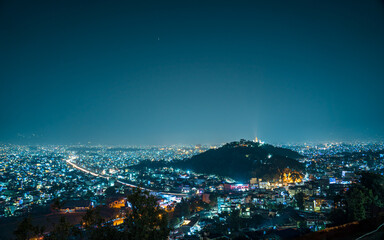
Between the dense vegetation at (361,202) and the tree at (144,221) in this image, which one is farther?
the dense vegetation at (361,202)

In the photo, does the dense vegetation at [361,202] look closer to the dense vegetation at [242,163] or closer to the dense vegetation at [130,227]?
the dense vegetation at [130,227]

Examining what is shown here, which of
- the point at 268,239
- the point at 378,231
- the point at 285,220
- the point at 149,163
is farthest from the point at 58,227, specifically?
the point at 149,163

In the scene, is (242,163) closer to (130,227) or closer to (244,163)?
(244,163)

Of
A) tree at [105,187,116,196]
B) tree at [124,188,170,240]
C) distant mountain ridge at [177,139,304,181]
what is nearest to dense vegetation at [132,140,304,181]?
distant mountain ridge at [177,139,304,181]

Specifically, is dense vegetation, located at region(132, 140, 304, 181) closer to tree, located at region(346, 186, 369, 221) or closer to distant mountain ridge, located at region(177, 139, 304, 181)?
distant mountain ridge, located at region(177, 139, 304, 181)

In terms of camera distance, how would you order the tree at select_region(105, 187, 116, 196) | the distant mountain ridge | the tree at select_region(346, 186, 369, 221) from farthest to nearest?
the distant mountain ridge
the tree at select_region(105, 187, 116, 196)
the tree at select_region(346, 186, 369, 221)

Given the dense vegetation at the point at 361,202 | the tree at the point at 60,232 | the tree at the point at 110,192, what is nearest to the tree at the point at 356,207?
the dense vegetation at the point at 361,202

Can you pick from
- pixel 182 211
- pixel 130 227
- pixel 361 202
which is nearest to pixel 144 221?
pixel 130 227

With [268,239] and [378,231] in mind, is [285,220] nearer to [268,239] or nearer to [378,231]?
[268,239]
